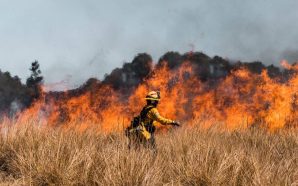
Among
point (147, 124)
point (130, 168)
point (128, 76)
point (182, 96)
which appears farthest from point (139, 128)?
point (128, 76)

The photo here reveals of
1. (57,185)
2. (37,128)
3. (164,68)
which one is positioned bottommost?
(57,185)

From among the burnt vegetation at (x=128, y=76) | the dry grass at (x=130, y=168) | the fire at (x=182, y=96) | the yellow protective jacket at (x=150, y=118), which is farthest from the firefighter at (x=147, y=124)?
the burnt vegetation at (x=128, y=76)

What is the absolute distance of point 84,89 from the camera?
39.0 m

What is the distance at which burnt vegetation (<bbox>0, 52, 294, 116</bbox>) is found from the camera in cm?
3741

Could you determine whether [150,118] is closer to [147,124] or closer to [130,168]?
[147,124]

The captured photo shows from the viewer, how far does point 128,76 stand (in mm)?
42219

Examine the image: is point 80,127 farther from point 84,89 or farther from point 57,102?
point 84,89

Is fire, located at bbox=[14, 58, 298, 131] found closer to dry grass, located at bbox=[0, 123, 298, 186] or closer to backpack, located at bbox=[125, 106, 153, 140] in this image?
backpack, located at bbox=[125, 106, 153, 140]

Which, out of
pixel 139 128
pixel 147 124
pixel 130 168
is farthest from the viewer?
pixel 147 124

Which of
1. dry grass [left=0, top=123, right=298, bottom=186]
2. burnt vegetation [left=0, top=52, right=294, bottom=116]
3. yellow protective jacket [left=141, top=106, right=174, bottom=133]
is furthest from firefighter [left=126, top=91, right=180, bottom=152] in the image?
burnt vegetation [left=0, top=52, right=294, bottom=116]

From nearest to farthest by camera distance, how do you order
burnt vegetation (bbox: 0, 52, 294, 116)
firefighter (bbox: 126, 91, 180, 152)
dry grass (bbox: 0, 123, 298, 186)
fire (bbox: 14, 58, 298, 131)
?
dry grass (bbox: 0, 123, 298, 186), firefighter (bbox: 126, 91, 180, 152), fire (bbox: 14, 58, 298, 131), burnt vegetation (bbox: 0, 52, 294, 116)

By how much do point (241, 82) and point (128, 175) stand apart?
32505 millimetres

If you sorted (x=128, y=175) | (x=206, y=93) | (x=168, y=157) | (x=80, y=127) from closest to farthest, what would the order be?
(x=128, y=175), (x=168, y=157), (x=80, y=127), (x=206, y=93)

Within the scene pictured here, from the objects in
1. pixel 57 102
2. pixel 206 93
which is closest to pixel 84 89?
pixel 57 102
